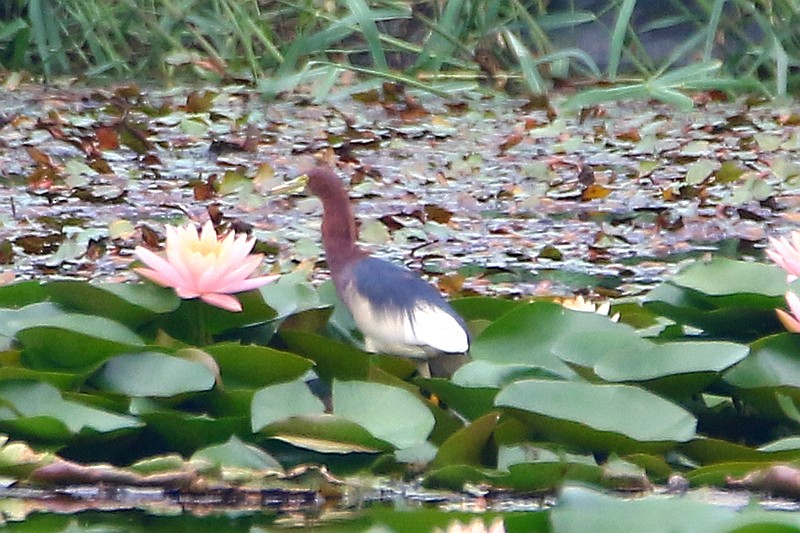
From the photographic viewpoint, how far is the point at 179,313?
6.75 feet

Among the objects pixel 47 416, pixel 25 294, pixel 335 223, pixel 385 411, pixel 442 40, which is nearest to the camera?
pixel 47 416

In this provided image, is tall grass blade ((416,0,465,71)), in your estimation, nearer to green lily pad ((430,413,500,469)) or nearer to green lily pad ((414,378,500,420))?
Result: green lily pad ((414,378,500,420))

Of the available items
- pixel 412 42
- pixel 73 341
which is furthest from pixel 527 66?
pixel 73 341

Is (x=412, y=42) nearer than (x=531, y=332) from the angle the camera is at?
No

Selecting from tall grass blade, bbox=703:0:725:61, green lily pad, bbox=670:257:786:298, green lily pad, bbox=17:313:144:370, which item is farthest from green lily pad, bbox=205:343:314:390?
tall grass blade, bbox=703:0:725:61

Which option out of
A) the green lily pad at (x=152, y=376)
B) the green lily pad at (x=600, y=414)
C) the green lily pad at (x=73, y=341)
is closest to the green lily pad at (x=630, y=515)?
the green lily pad at (x=600, y=414)

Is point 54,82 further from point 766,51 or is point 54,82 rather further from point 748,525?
point 748,525

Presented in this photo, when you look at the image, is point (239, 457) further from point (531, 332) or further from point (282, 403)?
point (531, 332)

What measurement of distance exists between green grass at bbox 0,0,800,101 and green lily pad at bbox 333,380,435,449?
3604mm

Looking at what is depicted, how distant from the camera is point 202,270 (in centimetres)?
197

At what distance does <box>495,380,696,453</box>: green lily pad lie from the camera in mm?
1718

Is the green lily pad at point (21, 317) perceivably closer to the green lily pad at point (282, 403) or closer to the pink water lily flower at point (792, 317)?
the green lily pad at point (282, 403)

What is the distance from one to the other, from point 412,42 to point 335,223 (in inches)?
178

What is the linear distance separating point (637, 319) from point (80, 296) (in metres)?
0.82
